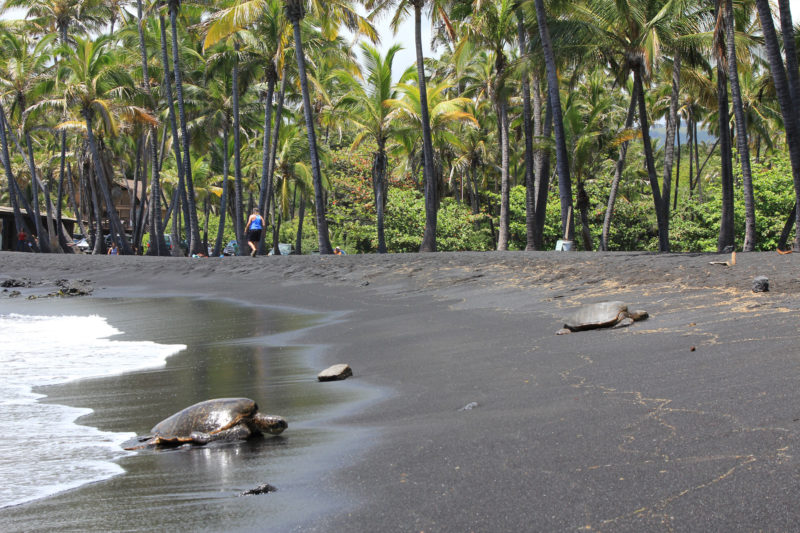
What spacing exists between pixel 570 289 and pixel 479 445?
6587 mm

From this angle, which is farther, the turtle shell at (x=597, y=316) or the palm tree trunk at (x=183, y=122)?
the palm tree trunk at (x=183, y=122)

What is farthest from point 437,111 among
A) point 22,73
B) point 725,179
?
point 22,73

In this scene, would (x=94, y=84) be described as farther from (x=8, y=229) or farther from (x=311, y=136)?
(x=8, y=229)

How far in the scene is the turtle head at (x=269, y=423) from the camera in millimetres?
4120

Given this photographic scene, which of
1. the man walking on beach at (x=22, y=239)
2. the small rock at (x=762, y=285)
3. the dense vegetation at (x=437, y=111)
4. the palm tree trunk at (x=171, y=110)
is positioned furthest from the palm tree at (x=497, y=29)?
the man walking on beach at (x=22, y=239)

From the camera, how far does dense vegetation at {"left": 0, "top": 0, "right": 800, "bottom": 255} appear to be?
18078 mm

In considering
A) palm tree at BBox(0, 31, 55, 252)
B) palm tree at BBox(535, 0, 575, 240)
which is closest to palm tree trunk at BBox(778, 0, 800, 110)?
palm tree at BBox(535, 0, 575, 240)

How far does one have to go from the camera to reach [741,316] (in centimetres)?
609

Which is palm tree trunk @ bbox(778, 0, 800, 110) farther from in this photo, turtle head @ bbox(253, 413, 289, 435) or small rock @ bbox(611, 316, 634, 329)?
turtle head @ bbox(253, 413, 289, 435)

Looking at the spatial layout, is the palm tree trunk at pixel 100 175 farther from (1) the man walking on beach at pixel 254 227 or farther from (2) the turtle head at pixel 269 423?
(2) the turtle head at pixel 269 423

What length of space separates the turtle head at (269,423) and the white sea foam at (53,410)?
0.74 m

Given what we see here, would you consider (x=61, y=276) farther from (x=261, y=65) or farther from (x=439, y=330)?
(x=439, y=330)

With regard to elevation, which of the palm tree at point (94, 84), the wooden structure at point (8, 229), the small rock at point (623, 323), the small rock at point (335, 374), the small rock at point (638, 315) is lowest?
the small rock at point (335, 374)

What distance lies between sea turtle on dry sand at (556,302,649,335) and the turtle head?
3156mm
